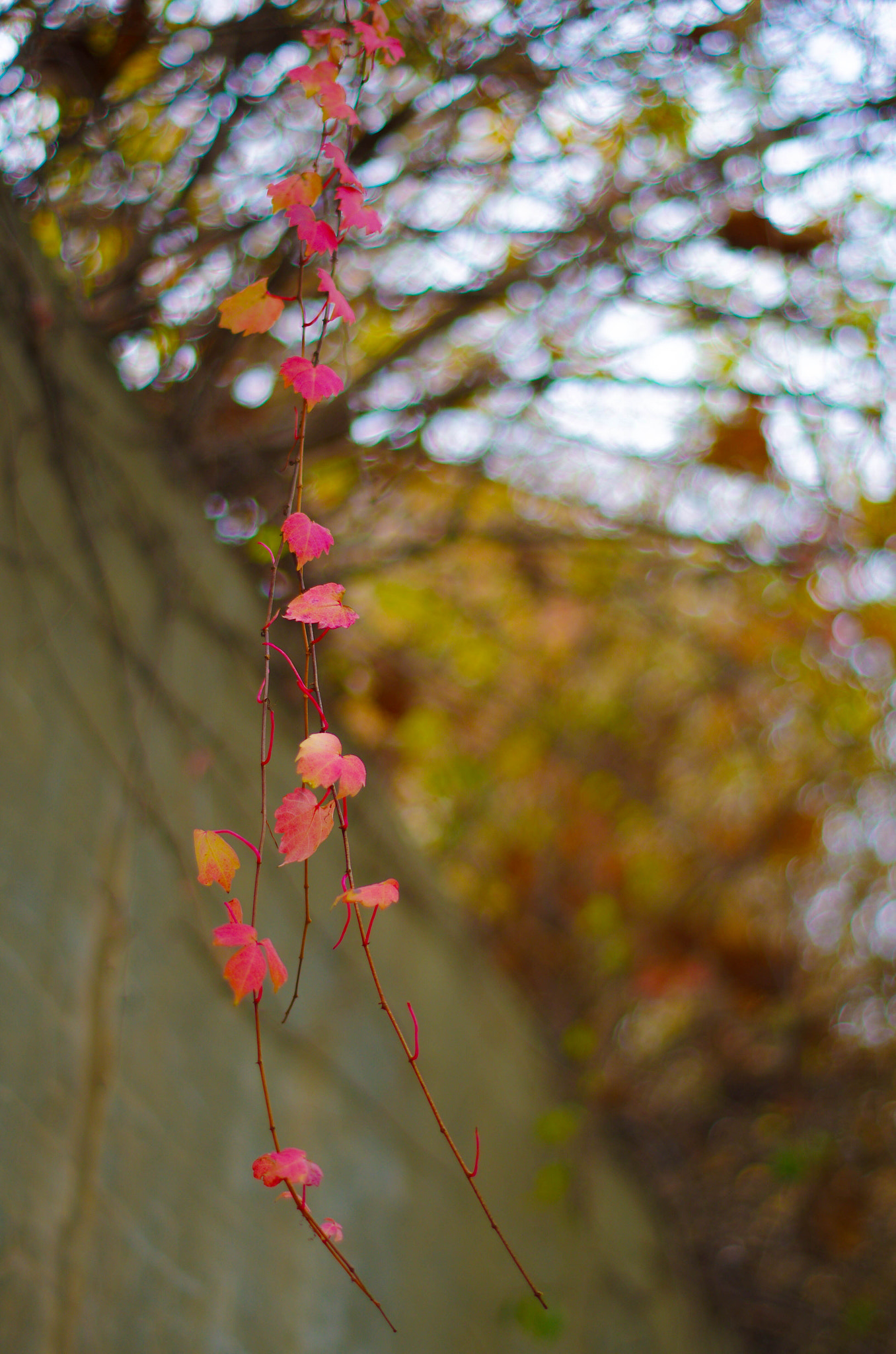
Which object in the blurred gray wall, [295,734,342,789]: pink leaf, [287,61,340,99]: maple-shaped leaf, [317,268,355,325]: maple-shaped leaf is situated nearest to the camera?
[295,734,342,789]: pink leaf

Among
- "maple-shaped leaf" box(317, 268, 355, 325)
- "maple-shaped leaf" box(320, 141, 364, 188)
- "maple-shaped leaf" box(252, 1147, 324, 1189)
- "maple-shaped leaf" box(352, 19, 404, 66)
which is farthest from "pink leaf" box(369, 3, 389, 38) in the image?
"maple-shaped leaf" box(252, 1147, 324, 1189)

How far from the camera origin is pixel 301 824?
870mm

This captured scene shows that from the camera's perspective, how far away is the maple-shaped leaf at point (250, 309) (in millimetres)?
995

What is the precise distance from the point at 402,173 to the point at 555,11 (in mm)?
374

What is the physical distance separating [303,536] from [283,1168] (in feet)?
2.03

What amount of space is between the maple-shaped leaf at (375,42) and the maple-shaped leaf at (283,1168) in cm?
126

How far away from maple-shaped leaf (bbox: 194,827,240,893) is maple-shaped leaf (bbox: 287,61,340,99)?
0.83 m

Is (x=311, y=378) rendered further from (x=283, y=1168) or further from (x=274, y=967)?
(x=283, y=1168)

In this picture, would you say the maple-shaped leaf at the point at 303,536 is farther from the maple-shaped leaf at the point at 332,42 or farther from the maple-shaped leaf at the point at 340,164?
the maple-shaped leaf at the point at 332,42

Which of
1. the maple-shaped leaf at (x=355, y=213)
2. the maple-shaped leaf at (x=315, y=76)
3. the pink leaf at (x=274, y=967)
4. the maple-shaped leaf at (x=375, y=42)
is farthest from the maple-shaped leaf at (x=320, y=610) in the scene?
the maple-shaped leaf at (x=375, y=42)

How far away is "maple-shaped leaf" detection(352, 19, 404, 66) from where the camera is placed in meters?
1.13

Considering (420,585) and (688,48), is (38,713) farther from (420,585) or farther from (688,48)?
(688,48)

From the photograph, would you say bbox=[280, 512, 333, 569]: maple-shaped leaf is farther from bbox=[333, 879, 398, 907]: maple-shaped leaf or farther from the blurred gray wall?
the blurred gray wall

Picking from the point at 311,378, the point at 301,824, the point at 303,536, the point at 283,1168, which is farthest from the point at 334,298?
the point at 283,1168
